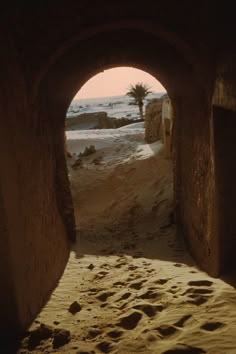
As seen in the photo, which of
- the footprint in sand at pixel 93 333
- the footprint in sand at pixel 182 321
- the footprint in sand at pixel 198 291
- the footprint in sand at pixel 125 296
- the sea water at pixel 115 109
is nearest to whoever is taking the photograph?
the footprint in sand at pixel 182 321

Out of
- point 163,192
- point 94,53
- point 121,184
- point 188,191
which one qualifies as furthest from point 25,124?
point 121,184

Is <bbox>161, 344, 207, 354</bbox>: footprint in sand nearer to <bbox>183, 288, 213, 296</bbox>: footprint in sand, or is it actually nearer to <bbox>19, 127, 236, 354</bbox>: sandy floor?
<bbox>19, 127, 236, 354</bbox>: sandy floor

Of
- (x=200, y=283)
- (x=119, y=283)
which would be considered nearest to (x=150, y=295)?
(x=200, y=283)

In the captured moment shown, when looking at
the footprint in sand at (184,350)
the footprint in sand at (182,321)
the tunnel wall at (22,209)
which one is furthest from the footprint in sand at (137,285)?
the footprint in sand at (184,350)

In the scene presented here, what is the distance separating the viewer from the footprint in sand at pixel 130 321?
3.12 metres

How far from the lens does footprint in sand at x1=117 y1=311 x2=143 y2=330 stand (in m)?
3.12

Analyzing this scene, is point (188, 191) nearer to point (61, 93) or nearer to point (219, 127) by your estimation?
point (219, 127)

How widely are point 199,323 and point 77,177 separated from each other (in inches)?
317

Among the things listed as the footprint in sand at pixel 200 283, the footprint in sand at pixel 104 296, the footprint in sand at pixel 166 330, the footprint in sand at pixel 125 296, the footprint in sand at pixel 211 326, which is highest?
the footprint in sand at pixel 211 326

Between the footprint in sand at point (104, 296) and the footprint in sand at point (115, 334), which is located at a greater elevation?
the footprint in sand at point (115, 334)

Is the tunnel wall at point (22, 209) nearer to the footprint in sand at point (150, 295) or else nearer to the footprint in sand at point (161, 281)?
the footprint in sand at point (150, 295)

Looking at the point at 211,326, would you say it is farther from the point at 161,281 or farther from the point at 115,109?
the point at 115,109

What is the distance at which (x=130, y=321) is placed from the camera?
3.17 meters

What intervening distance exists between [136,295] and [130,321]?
Answer: 593 mm
